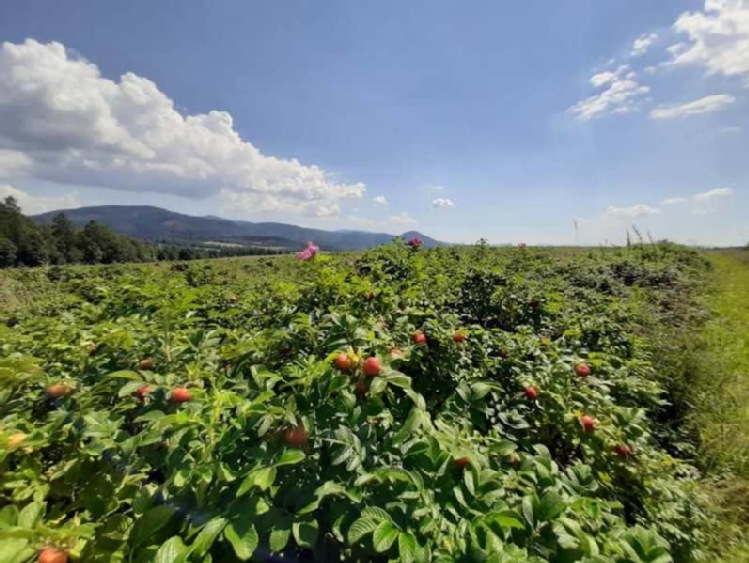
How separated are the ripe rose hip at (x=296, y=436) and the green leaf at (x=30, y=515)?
70cm

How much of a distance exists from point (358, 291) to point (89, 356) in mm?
1496

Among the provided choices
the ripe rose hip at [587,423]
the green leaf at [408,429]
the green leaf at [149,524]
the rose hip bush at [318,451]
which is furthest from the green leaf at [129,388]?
the ripe rose hip at [587,423]

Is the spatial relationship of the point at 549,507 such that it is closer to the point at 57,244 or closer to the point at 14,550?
the point at 14,550

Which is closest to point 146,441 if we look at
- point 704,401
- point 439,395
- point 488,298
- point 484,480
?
point 484,480

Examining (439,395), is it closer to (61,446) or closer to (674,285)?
(61,446)

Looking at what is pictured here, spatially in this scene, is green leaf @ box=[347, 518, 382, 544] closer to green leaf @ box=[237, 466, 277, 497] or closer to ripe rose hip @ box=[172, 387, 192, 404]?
green leaf @ box=[237, 466, 277, 497]

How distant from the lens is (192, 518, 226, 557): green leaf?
96 cm

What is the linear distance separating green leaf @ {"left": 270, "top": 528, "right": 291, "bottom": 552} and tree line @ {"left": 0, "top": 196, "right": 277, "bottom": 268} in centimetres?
6169

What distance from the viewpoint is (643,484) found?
2164 mm

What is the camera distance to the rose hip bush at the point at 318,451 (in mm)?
1096

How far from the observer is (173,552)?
99 centimetres

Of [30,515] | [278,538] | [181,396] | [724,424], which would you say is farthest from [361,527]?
[724,424]

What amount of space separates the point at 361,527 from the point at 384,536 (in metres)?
0.08

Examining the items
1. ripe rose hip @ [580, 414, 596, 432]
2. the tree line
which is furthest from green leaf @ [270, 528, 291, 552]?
the tree line
